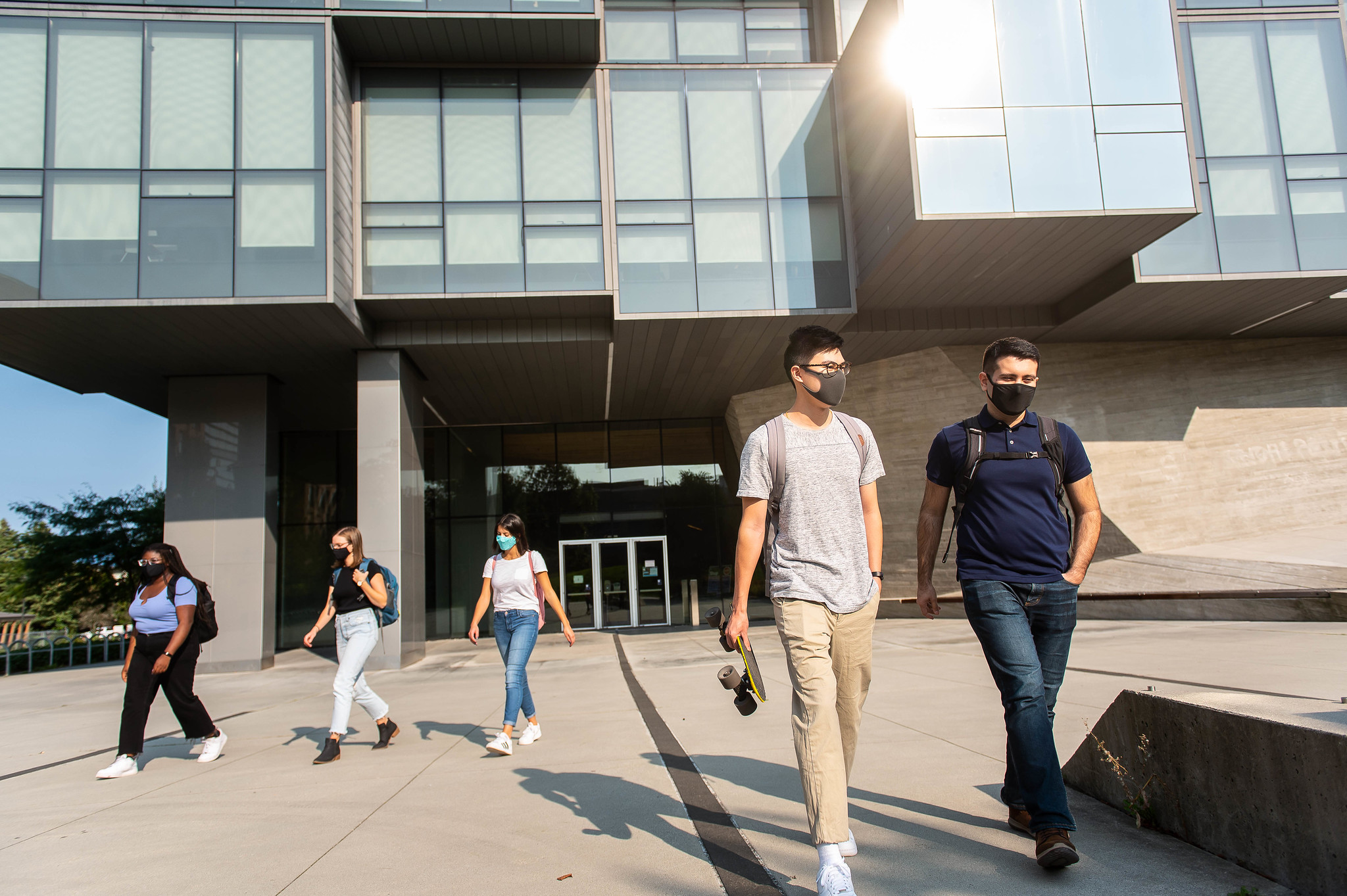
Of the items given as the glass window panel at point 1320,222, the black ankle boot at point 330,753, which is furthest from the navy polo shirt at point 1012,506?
the glass window panel at point 1320,222

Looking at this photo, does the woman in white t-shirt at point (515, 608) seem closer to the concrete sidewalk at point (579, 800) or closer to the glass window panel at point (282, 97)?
the concrete sidewalk at point (579, 800)

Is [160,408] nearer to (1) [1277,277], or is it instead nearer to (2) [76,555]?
(2) [76,555]

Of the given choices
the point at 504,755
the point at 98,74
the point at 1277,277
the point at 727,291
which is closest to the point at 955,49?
the point at 727,291

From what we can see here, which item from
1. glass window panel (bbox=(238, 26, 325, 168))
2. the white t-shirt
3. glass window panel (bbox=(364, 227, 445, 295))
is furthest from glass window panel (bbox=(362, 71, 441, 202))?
the white t-shirt

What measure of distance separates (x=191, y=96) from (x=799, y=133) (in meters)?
10.6

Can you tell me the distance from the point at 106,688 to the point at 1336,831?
16361 millimetres

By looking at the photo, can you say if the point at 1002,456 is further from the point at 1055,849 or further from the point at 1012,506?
the point at 1055,849

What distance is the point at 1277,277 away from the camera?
Result: 48.8 ft

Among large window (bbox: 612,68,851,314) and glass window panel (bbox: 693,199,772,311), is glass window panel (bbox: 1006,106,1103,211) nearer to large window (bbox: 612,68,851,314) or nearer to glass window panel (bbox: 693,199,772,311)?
large window (bbox: 612,68,851,314)

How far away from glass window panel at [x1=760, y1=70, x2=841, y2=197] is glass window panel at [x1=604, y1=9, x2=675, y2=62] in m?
2.12

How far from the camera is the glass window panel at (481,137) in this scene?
49.2 ft

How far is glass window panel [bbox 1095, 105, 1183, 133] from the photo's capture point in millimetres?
13406

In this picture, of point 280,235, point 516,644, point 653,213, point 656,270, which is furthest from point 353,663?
point 653,213

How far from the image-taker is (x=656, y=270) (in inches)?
593
